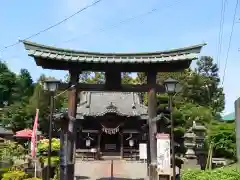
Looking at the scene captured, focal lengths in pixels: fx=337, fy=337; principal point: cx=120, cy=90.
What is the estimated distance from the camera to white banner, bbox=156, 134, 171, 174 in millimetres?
12718

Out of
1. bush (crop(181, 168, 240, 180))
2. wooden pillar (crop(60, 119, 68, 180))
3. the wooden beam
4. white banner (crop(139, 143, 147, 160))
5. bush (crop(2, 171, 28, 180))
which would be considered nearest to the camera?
bush (crop(181, 168, 240, 180))

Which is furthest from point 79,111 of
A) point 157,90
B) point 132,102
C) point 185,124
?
point 157,90

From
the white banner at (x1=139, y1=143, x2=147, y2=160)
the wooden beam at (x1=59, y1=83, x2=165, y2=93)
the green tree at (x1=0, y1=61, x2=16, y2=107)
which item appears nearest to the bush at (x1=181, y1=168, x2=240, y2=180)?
the wooden beam at (x1=59, y1=83, x2=165, y2=93)

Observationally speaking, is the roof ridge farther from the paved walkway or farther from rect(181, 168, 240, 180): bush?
the paved walkway

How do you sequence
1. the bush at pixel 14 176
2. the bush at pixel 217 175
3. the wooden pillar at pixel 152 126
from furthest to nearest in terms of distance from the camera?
the bush at pixel 14 176, the wooden pillar at pixel 152 126, the bush at pixel 217 175

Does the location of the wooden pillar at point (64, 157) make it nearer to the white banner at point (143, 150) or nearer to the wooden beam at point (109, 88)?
the wooden beam at point (109, 88)

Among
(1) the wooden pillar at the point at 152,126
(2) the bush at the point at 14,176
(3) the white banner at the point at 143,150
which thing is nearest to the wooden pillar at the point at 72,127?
(2) the bush at the point at 14,176

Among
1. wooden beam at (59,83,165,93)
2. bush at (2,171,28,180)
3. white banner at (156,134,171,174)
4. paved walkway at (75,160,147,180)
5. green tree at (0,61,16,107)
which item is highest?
green tree at (0,61,16,107)

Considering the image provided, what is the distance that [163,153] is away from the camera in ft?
41.7

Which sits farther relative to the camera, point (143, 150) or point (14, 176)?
point (143, 150)

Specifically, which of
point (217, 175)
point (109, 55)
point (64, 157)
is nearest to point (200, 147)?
point (217, 175)

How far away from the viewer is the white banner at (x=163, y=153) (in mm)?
12718

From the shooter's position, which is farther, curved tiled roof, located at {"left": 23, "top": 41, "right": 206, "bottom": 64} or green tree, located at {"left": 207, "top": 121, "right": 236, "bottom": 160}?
green tree, located at {"left": 207, "top": 121, "right": 236, "bottom": 160}

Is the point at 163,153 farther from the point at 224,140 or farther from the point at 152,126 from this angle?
the point at 224,140
